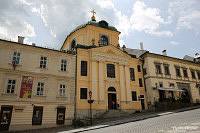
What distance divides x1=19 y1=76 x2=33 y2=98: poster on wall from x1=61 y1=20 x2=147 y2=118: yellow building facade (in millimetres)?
6006

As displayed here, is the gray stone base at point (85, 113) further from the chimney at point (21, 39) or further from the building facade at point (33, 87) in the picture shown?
the chimney at point (21, 39)

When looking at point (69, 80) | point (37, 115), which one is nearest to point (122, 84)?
point (69, 80)

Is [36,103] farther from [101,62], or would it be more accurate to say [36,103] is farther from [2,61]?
[101,62]

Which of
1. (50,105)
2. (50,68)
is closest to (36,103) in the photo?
(50,105)

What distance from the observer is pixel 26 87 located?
18.4m

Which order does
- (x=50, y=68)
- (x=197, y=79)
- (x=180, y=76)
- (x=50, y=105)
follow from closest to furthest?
(x=50, y=105)
(x=50, y=68)
(x=180, y=76)
(x=197, y=79)

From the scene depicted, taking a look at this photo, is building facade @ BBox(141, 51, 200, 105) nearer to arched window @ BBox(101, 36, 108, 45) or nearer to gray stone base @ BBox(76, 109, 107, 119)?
arched window @ BBox(101, 36, 108, 45)

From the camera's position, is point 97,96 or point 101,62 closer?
point 97,96

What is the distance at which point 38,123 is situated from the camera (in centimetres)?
1773

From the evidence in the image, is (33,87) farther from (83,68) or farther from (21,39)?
(83,68)

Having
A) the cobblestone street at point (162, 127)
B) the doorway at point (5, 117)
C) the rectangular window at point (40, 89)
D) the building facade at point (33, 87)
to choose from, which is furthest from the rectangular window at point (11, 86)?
the cobblestone street at point (162, 127)

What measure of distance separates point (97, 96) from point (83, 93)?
7.02 ft

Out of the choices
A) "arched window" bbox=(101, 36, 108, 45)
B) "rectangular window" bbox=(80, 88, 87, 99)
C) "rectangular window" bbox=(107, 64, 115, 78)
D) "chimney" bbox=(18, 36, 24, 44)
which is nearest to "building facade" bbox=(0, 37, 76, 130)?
"chimney" bbox=(18, 36, 24, 44)

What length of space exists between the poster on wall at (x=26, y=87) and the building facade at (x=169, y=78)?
18718 mm
